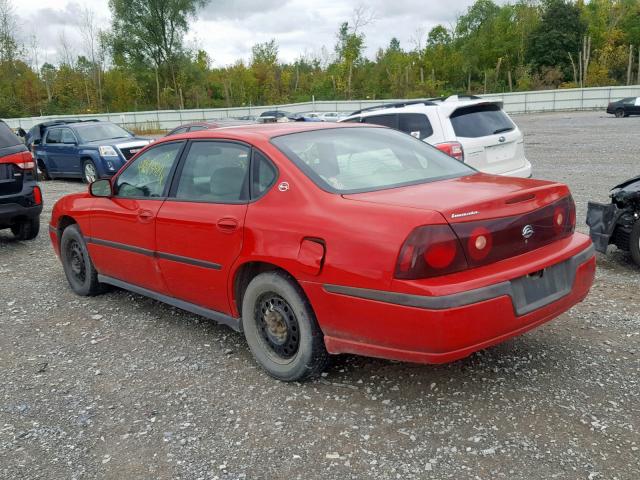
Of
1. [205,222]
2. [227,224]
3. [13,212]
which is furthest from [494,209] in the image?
[13,212]

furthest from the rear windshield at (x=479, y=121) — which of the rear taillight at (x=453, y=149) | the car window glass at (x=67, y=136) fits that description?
the car window glass at (x=67, y=136)

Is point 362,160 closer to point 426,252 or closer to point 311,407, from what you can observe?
point 426,252

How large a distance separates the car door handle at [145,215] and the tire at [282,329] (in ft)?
3.68

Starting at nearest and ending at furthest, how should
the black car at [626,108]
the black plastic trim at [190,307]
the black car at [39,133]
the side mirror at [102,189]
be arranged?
1. the black plastic trim at [190,307]
2. the side mirror at [102,189]
3. the black car at [39,133]
4. the black car at [626,108]

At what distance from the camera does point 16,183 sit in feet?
24.5

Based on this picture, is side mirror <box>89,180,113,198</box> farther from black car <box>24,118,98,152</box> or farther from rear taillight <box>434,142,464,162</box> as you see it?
black car <box>24,118,98,152</box>

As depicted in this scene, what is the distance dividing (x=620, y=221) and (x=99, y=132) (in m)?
12.9

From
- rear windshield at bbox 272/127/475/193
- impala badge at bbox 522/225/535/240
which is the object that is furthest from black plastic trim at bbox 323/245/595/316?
rear windshield at bbox 272/127/475/193

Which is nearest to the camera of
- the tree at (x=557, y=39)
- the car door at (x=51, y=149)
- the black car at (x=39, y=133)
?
the car door at (x=51, y=149)

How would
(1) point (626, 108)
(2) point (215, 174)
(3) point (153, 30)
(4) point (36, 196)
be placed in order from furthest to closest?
(3) point (153, 30), (1) point (626, 108), (4) point (36, 196), (2) point (215, 174)

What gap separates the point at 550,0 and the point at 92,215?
70612mm

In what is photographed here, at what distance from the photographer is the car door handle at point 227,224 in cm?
367

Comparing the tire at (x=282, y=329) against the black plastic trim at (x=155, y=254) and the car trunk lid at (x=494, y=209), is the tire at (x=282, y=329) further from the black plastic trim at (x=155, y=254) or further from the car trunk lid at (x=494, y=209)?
the car trunk lid at (x=494, y=209)

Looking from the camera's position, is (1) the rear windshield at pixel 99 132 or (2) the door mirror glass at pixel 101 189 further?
(1) the rear windshield at pixel 99 132
